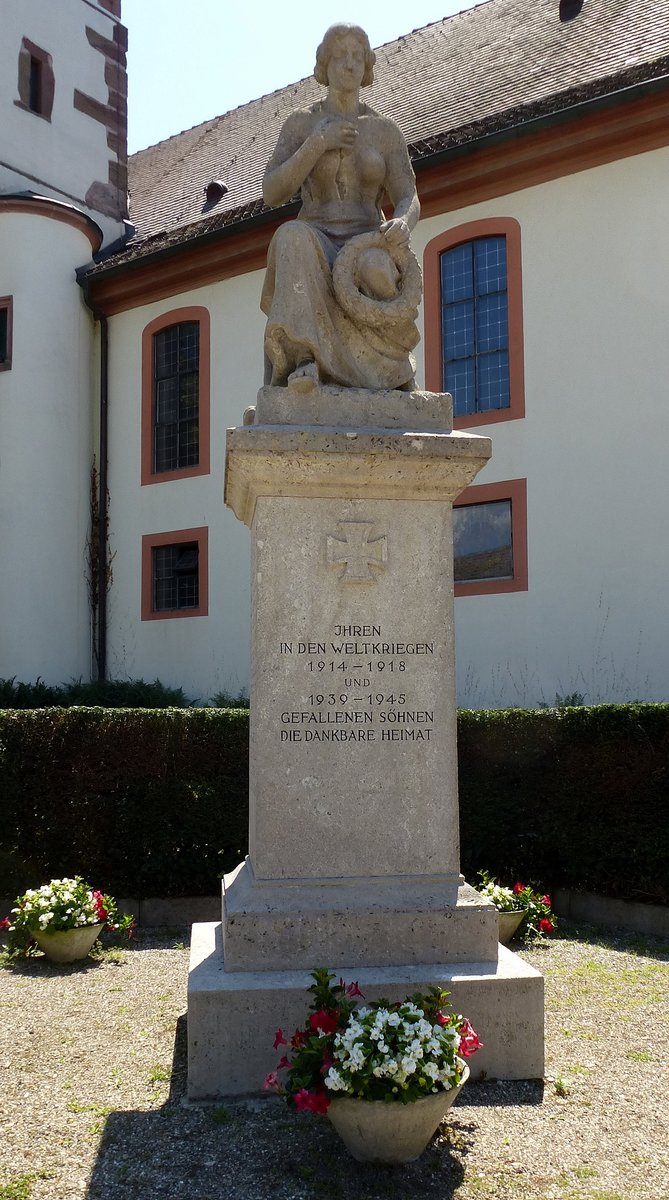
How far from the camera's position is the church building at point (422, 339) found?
1380 cm

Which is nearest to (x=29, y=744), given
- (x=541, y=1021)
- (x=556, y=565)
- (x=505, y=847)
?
(x=505, y=847)

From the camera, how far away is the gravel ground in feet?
12.3

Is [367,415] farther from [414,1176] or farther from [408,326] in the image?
[414,1176]

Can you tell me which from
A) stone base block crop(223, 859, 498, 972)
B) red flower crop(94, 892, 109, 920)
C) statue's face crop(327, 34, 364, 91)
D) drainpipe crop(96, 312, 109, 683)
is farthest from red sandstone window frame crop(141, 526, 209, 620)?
stone base block crop(223, 859, 498, 972)

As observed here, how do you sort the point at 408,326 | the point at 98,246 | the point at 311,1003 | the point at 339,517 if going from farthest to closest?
the point at 98,246, the point at 408,326, the point at 339,517, the point at 311,1003

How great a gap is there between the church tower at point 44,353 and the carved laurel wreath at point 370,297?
551 inches

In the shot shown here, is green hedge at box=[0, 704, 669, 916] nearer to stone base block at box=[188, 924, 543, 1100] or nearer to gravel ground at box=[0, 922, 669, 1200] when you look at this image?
gravel ground at box=[0, 922, 669, 1200]

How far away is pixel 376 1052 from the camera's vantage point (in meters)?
3.78

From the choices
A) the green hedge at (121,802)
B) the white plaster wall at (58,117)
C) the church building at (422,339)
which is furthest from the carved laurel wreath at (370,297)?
the white plaster wall at (58,117)

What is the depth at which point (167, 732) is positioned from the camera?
9.95m

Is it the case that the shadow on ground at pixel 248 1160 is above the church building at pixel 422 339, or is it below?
below

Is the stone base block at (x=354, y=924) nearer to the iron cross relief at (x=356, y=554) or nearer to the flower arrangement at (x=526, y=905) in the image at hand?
the iron cross relief at (x=356, y=554)

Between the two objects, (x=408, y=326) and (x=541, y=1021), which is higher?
(x=408, y=326)

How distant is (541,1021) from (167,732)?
5.83 m
